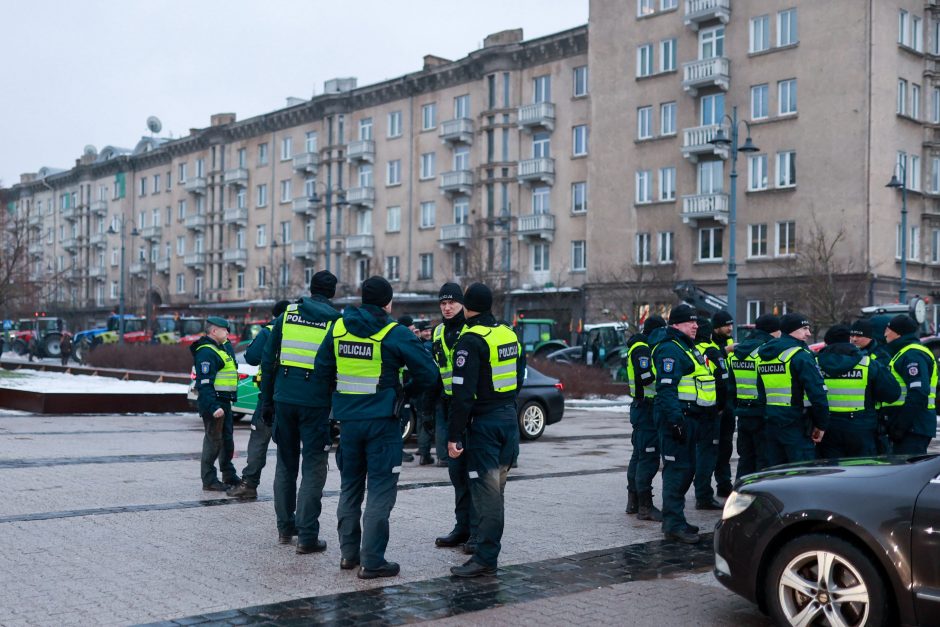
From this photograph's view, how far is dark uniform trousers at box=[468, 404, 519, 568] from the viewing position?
23.7ft

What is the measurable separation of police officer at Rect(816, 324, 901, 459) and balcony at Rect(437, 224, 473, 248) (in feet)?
149

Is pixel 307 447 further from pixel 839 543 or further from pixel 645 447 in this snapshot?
pixel 839 543

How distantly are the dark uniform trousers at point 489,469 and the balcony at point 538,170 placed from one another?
4577 cm

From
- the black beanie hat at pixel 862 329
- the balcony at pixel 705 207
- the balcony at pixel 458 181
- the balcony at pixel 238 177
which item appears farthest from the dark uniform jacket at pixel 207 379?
the balcony at pixel 238 177

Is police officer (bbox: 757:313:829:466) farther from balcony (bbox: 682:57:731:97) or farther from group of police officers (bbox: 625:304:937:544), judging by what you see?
balcony (bbox: 682:57:731:97)

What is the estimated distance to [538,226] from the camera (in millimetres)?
52969

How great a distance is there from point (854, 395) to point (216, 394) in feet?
20.1

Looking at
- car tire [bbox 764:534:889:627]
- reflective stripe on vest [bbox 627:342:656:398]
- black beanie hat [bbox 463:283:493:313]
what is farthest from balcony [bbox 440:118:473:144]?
car tire [bbox 764:534:889:627]

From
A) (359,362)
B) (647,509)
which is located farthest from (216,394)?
(647,509)

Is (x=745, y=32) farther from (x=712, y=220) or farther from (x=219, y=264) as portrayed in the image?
(x=219, y=264)

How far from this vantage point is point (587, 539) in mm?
8539

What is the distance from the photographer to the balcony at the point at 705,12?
43.6 m

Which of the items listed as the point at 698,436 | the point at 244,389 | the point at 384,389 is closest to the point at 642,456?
the point at 698,436

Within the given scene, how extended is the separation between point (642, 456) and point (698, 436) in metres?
0.66
